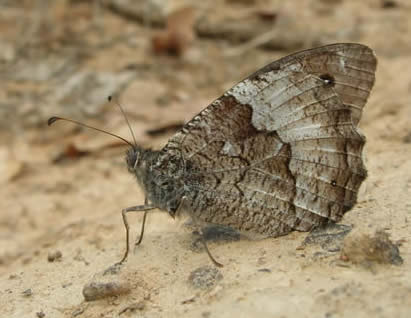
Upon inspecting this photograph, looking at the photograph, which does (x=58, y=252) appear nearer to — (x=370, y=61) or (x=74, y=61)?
(x=370, y=61)

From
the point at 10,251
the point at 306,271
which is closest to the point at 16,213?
the point at 10,251

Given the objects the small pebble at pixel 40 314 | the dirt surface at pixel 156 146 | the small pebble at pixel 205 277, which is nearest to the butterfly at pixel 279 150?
the dirt surface at pixel 156 146

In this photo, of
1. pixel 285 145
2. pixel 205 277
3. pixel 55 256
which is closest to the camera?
pixel 205 277

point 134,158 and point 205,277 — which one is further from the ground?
point 134,158

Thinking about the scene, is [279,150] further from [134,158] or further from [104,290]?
[104,290]

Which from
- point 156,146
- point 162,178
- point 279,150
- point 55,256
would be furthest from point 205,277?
point 156,146

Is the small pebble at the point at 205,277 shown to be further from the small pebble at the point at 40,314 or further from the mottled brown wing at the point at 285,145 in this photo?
the small pebble at the point at 40,314
